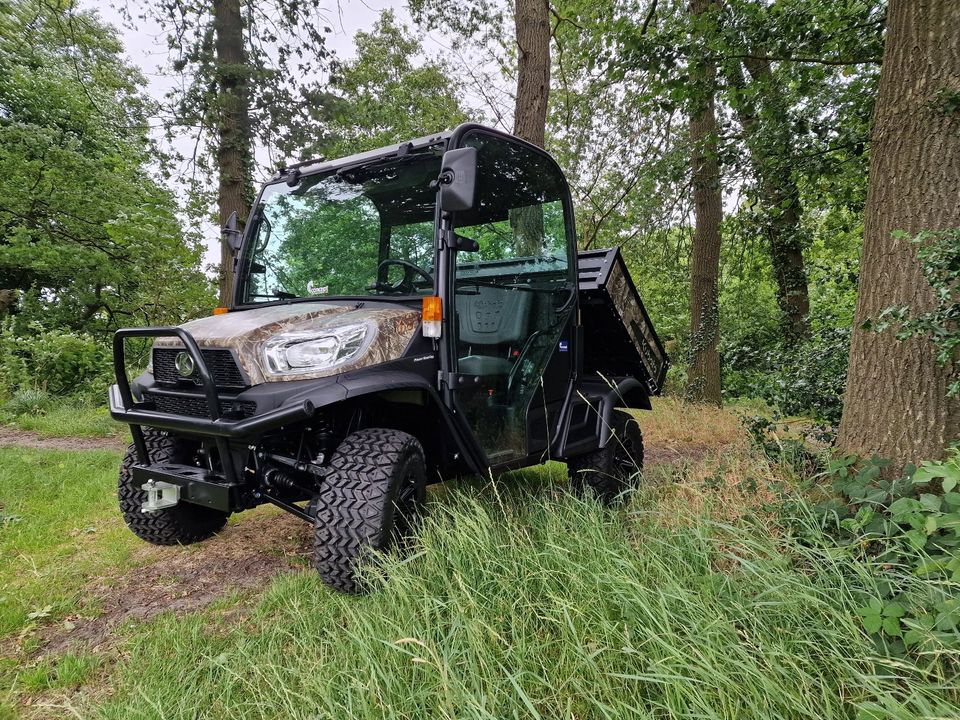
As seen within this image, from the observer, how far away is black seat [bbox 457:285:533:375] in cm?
322

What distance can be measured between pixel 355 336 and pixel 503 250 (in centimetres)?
130

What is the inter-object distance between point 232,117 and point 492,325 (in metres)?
6.89

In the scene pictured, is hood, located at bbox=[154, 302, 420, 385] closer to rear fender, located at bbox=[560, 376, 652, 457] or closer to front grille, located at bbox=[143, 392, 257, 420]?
front grille, located at bbox=[143, 392, 257, 420]

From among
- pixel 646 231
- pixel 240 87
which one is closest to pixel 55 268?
pixel 240 87

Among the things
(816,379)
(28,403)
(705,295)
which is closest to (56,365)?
(28,403)

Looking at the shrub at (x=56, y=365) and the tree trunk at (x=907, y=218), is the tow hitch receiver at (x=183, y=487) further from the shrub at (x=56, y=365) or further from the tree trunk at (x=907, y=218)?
the shrub at (x=56, y=365)

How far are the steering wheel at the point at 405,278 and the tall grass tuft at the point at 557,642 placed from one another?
1.25 metres

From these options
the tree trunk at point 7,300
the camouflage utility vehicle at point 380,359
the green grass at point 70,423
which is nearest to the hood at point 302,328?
the camouflage utility vehicle at point 380,359

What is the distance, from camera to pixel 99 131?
1372cm

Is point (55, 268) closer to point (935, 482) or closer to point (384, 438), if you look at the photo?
point (384, 438)

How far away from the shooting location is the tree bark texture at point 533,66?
6516mm

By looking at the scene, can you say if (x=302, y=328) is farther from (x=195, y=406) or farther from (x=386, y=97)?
(x=386, y=97)

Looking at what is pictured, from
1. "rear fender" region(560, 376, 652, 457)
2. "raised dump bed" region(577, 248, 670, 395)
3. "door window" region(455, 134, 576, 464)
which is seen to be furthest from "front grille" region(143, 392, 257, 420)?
"raised dump bed" region(577, 248, 670, 395)

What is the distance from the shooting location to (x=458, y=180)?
2.77 meters
